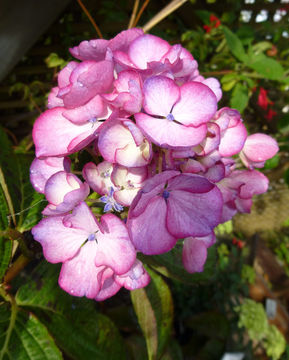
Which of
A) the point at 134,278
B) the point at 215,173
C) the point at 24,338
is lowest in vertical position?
the point at 24,338

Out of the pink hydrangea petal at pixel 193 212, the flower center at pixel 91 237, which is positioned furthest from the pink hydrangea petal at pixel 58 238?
the pink hydrangea petal at pixel 193 212

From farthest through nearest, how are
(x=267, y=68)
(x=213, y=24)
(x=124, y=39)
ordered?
(x=213, y=24) → (x=267, y=68) → (x=124, y=39)

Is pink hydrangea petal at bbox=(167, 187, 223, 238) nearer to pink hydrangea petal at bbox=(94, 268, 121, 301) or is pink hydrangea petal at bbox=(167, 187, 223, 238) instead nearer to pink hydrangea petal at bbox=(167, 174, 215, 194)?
pink hydrangea petal at bbox=(167, 174, 215, 194)

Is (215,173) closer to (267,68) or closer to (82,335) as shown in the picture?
(82,335)

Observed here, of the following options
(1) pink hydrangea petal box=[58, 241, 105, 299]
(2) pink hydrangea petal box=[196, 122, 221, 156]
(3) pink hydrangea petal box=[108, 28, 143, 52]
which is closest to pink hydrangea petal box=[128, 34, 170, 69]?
(3) pink hydrangea petal box=[108, 28, 143, 52]

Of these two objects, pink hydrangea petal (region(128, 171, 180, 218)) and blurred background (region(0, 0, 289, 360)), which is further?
blurred background (region(0, 0, 289, 360))

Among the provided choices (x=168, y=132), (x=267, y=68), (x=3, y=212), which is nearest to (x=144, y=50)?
(x=168, y=132)

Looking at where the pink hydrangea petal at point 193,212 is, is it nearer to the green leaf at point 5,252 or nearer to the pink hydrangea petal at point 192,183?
the pink hydrangea petal at point 192,183

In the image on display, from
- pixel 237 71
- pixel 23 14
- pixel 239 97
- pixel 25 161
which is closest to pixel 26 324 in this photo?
pixel 25 161
